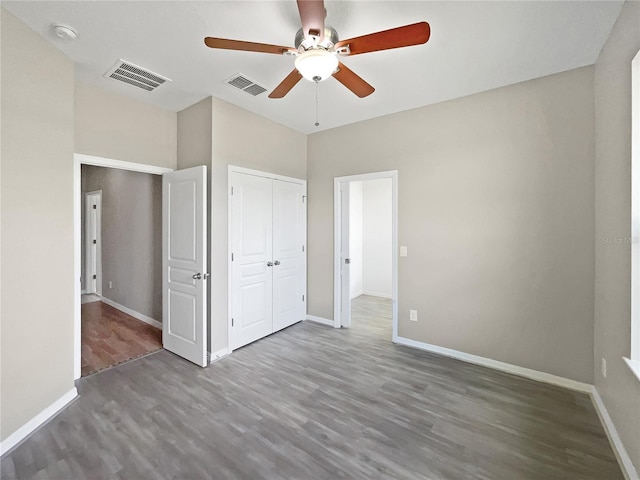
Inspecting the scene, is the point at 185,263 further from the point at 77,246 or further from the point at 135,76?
the point at 135,76

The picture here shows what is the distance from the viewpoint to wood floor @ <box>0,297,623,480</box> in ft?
5.38

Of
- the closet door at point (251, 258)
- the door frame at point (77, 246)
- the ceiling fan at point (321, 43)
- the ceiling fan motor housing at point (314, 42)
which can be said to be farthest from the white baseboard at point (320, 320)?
the ceiling fan motor housing at point (314, 42)

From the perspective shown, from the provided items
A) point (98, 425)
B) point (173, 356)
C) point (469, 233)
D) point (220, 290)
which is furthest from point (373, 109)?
point (98, 425)

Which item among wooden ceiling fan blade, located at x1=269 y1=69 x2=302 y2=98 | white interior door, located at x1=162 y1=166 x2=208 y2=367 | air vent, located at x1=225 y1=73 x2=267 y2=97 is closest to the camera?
wooden ceiling fan blade, located at x1=269 y1=69 x2=302 y2=98

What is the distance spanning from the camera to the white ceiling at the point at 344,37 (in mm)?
1769

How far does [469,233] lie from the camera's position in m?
2.94

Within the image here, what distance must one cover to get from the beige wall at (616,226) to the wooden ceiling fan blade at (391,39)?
130cm

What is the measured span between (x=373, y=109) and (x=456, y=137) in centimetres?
101

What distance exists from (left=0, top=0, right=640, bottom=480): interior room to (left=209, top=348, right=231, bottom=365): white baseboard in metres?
0.05

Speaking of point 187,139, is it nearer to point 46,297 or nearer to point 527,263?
point 46,297

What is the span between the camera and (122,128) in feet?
9.52

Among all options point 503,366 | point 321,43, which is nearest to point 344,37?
point 321,43

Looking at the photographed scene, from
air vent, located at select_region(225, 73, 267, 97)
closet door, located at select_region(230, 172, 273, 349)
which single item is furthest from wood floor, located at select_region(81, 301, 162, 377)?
air vent, located at select_region(225, 73, 267, 97)

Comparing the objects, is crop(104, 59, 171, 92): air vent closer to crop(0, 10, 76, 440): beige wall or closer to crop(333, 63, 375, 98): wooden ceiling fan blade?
crop(0, 10, 76, 440): beige wall
